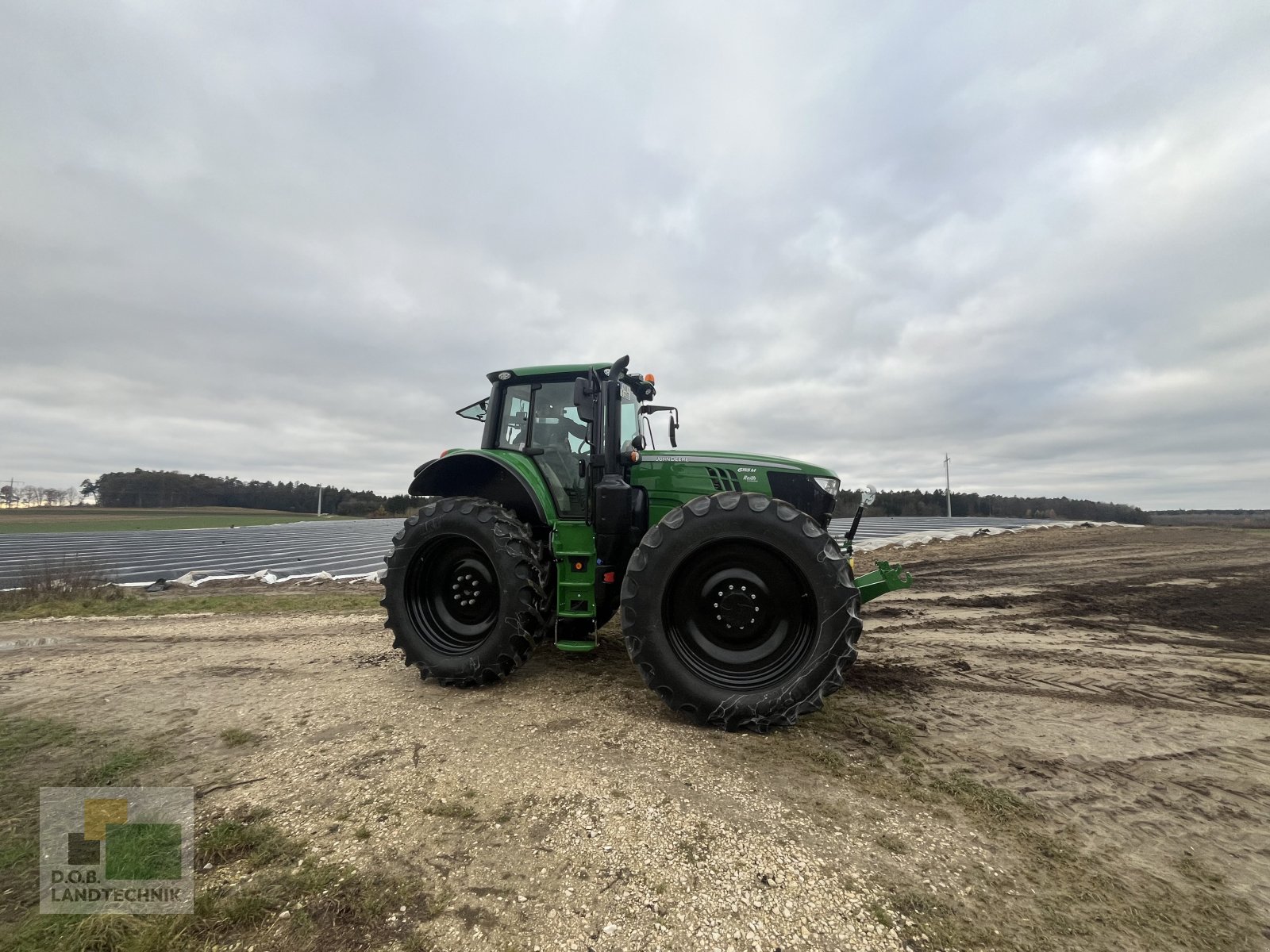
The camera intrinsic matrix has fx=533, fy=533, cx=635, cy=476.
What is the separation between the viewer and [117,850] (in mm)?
2158

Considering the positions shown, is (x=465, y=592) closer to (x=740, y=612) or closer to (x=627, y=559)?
(x=627, y=559)

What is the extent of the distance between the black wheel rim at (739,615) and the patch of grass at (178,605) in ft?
19.4

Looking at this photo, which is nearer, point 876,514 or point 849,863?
point 849,863

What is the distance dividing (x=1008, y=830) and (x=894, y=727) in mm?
1054

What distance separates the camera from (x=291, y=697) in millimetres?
3980

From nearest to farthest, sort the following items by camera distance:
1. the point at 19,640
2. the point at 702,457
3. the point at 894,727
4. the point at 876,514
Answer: the point at 894,727 → the point at 702,457 → the point at 19,640 → the point at 876,514

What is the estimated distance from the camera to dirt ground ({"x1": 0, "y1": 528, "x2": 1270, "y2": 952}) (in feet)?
6.05

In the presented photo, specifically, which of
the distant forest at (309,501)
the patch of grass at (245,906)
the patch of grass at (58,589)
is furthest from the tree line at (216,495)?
the patch of grass at (245,906)

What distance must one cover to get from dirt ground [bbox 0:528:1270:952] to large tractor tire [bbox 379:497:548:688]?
0.27m

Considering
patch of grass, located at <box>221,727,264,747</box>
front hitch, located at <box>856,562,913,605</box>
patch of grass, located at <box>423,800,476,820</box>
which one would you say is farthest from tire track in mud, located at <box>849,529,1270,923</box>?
patch of grass, located at <box>221,727,264,747</box>

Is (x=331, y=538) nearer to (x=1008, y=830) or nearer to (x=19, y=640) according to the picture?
(x=19, y=640)

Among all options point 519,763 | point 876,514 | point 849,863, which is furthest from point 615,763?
point 876,514

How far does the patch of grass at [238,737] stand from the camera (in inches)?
126

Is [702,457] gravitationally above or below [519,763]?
above
